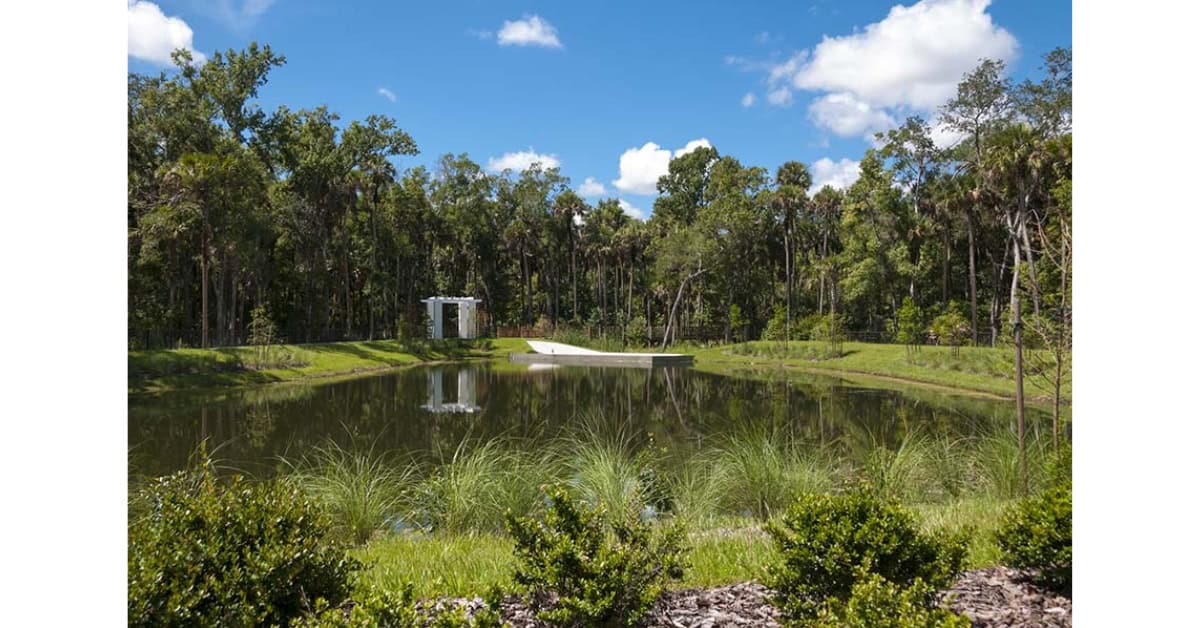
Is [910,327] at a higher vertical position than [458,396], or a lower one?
→ higher

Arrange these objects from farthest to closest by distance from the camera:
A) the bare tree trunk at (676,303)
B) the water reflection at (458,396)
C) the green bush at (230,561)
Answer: the bare tree trunk at (676,303)
the water reflection at (458,396)
the green bush at (230,561)

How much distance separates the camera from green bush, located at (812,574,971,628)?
1.79 m

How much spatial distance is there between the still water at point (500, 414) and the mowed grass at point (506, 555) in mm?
2058

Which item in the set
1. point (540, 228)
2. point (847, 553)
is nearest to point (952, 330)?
point (847, 553)

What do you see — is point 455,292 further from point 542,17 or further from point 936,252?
point 542,17

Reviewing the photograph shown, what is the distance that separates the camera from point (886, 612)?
1.91m

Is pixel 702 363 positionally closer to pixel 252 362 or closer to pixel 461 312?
pixel 461 312

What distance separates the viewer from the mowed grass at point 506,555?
296cm

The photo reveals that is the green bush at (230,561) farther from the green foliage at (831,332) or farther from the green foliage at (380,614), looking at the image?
the green foliage at (831,332)

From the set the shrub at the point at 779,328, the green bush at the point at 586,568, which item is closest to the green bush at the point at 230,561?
the green bush at the point at 586,568

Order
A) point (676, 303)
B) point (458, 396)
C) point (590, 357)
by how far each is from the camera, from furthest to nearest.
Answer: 1. point (676, 303)
2. point (590, 357)
3. point (458, 396)

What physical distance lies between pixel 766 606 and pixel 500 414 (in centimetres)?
938

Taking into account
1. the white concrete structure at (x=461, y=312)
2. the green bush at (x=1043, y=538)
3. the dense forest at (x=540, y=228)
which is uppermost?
the dense forest at (x=540, y=228)
